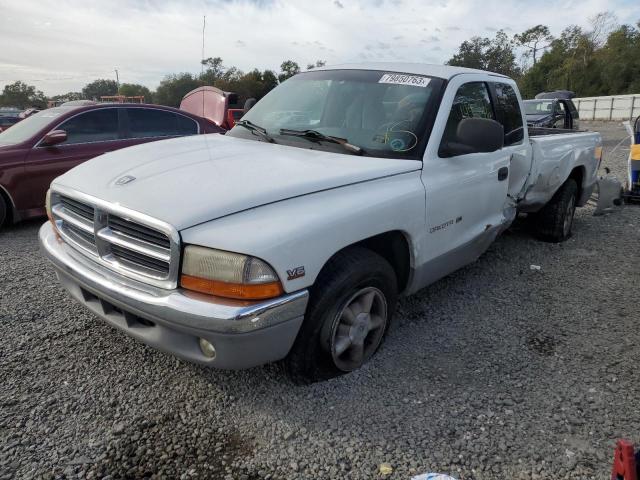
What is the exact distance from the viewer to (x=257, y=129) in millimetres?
3490

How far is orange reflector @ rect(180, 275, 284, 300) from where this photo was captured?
2057 mm

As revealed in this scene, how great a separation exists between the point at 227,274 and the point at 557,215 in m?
4.43

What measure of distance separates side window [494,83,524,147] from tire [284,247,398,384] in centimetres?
197

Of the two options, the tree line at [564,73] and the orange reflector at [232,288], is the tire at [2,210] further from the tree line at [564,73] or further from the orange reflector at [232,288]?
the tree line at [564,73]

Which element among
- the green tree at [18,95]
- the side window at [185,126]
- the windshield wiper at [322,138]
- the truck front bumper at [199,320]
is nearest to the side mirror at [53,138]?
the side window at [185,126]

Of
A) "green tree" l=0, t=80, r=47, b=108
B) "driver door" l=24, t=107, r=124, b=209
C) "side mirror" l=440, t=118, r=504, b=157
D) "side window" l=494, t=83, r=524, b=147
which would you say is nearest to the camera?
"side mirror" l=440, t=118, r=504, b=157

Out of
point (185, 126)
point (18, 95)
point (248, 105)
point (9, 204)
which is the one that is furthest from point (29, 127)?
point (18, 95)

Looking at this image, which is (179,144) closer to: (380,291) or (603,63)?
(380,291)

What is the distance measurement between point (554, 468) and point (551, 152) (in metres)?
3.43

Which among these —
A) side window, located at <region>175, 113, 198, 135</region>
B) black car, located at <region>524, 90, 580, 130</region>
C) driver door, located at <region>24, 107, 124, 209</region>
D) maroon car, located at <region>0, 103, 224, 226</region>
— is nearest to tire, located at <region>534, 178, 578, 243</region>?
side window, located at <region>175, 113, 198, 135</region>

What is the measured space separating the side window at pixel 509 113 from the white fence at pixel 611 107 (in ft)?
105

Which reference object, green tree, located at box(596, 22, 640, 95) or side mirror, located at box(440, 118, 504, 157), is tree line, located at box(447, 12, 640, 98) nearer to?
green tree, located at box(596, 22, 640, 95)

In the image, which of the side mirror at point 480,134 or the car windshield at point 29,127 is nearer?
the side mirror at point 480,134

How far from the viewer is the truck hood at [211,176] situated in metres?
2.18
